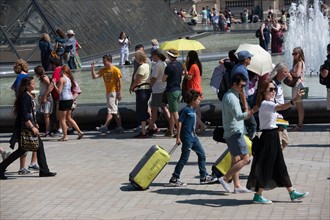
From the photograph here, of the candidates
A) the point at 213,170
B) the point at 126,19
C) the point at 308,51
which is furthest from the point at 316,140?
the point at 126,19

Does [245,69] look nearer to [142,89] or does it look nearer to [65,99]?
[142,89]

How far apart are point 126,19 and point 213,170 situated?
24.7m

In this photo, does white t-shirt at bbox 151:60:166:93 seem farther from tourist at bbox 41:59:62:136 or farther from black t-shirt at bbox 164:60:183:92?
tourist at bbox 41:59:62:136

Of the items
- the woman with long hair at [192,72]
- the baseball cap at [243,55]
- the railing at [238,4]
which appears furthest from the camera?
the railing at [238,4]

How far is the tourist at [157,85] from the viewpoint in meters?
15.7

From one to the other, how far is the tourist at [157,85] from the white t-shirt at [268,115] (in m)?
4.95

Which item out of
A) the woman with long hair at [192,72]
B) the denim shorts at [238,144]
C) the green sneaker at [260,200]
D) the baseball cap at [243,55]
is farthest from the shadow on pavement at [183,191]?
the woman with long hair at [192,72]

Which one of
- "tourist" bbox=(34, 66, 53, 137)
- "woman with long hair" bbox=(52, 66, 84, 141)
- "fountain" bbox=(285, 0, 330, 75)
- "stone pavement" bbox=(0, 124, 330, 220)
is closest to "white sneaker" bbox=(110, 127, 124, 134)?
"woman with long hair" bbox=(52, 66, 84, 141)

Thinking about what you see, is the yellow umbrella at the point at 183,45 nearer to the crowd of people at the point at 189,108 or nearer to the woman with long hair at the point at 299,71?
the crowd of people at the point at 189,108

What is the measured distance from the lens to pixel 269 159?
10734 millimetres

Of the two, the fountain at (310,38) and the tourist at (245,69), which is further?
the fountain at (310,38)

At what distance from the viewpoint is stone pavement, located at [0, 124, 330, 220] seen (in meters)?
10.6

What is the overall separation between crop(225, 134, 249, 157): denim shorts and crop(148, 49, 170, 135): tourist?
4581 mm

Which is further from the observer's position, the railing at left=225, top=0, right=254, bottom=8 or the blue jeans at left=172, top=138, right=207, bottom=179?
the railing at left=225, top=0, right=254, bottom=8
